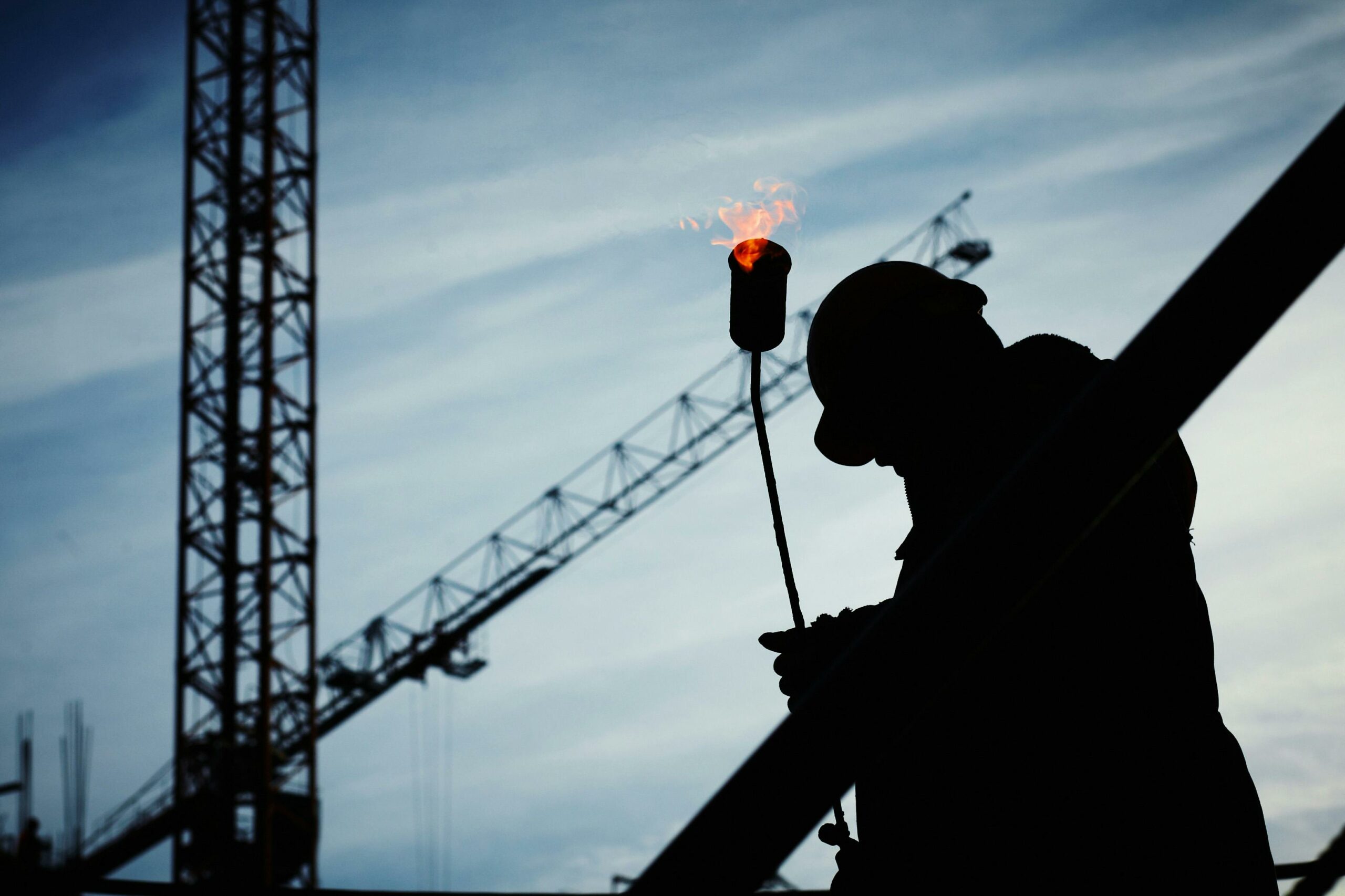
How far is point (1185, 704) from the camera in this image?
57.2 inches

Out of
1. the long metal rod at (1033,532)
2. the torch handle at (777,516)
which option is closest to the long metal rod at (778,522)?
the torch handle at (777,516)

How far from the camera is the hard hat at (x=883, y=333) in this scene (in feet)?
6.50

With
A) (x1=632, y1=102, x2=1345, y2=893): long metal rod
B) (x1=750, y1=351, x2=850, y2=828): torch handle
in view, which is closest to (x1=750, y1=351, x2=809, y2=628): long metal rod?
(x1=750, y1=351, x2=850, y2=828): torch handle

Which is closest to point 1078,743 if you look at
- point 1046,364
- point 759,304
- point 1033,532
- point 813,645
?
point 813,645

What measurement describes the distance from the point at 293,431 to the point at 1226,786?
24013mm

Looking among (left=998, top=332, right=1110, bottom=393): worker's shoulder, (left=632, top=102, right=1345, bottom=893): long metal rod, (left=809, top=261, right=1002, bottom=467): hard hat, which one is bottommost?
(left=632, top=102, right=1345, bottom=893): long metal rod

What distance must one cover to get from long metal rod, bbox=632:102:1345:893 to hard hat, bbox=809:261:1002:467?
132 cm

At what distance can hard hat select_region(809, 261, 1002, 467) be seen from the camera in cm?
198

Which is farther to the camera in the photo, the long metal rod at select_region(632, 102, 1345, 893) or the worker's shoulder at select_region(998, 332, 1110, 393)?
the worker's shoulder at select_region(998, 332, 1110, 393)

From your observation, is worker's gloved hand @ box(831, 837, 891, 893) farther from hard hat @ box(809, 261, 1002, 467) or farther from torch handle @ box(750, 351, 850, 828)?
hard hat @ box(809, 261, 1002, 467)

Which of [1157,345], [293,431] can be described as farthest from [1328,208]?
[293,431]

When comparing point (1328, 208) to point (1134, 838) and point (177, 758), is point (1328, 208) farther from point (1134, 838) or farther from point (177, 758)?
point (177, 758)

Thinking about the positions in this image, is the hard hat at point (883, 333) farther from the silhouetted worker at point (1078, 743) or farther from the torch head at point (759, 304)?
the torch head at point (759, 304)

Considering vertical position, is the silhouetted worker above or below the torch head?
below
